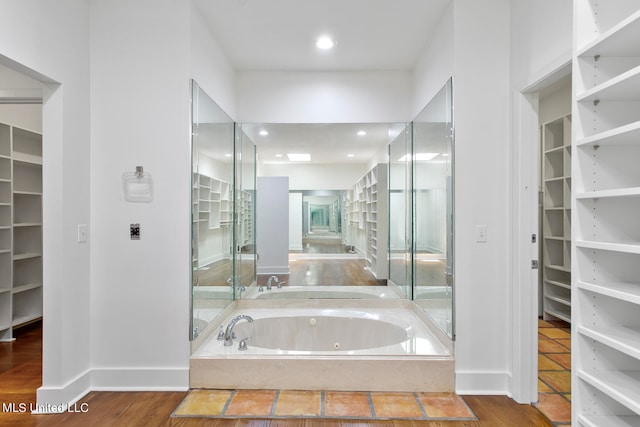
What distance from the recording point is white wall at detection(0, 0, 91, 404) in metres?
2.05

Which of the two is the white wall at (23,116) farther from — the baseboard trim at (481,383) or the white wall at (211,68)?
the baseboard trim at (481,383)

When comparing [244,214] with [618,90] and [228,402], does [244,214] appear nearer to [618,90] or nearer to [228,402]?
[228,402]

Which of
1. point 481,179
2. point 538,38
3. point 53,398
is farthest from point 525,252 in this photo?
point 53,398

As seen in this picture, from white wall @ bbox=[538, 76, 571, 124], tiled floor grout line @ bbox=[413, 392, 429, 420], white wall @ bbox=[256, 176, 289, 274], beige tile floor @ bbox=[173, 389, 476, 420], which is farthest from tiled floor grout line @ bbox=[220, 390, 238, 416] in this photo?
white wall @ bbox=[538, 76, 571, 124]

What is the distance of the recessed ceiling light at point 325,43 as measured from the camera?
9.77 ft

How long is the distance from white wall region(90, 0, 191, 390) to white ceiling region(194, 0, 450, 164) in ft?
1.57

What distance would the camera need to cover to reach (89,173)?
2.42 meters

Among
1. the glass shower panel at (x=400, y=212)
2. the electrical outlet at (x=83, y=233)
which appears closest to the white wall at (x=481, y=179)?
the glass shower panel at (x=400, y=212)

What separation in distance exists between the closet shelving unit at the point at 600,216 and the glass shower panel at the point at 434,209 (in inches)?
41.0

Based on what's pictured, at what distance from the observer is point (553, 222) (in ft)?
13.6

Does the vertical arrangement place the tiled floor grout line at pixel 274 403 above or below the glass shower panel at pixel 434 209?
below

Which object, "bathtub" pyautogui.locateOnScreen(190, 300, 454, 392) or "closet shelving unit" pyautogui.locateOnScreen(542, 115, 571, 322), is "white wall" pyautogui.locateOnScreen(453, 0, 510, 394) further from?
"closet shelving unit" pyautogui.locateOnScreen(542, 115, 571, 322)

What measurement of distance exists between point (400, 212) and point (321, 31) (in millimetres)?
1810

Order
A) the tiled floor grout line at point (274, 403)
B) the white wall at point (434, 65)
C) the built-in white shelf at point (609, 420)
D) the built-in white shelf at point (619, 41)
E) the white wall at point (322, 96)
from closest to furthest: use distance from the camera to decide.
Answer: the built-in white shelf at point (619, 41), the built-in white shelf at point (609, 420), the tiled floor grout line at point (274, 403), the white wall at point (434, 65), the white wall at point (322, 96)
